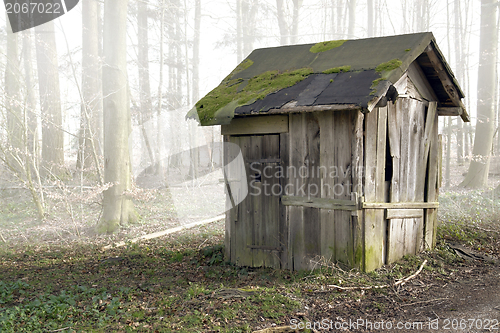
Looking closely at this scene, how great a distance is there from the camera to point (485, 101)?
1399 centimetres

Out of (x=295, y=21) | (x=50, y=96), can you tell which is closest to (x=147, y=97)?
(x=50, y=96)

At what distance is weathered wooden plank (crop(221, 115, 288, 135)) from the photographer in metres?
6.62

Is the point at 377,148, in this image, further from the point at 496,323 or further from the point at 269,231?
the point at 496,323

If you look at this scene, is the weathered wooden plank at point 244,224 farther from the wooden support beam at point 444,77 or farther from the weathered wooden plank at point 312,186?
the wooden support beam at point 444,77

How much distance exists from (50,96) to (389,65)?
534 inches

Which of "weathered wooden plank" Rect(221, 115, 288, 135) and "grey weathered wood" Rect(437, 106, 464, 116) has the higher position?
"grey weathered wood" Rect(437, 106, 464, 116)

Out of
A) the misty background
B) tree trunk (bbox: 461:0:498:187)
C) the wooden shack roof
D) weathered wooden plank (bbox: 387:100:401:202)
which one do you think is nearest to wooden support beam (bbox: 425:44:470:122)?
the wooden shack roof

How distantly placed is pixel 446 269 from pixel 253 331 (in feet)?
13.8

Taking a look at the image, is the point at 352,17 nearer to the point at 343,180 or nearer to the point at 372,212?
the point at 343,180

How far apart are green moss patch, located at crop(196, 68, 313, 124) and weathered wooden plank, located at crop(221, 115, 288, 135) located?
459 millimetres

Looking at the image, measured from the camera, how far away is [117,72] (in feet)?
36.2

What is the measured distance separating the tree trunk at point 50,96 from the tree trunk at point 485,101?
15465mm

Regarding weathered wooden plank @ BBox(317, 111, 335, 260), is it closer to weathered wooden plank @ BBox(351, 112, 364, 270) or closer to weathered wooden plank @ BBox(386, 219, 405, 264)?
weathered wooden plank @ BBox(351, 112, 364, 270)

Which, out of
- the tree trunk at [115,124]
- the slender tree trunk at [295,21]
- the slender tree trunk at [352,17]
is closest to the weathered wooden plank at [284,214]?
the tree trunk at [115,124]
